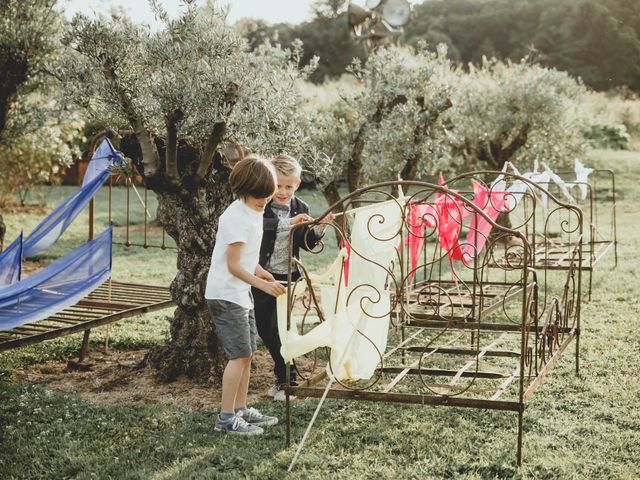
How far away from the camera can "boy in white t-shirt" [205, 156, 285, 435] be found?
4180 millimetres

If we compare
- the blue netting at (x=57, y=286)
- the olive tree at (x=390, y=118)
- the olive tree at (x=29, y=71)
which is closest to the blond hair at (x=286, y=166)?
the blue netting at (x=57, y=286)

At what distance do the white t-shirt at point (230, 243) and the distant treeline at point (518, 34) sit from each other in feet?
91.9

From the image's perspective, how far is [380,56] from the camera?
10039 millimetres

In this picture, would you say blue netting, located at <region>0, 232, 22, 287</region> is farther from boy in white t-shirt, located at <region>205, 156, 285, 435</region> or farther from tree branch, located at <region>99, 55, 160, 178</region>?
A: boy in white t-shirt, located at <region>205, 156, 285, 435</region>

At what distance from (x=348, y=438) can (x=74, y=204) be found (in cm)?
308

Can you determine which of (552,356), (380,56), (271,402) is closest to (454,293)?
(552,356)

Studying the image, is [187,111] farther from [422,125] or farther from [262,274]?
[422,125]

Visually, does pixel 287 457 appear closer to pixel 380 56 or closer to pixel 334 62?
pixel 380 56

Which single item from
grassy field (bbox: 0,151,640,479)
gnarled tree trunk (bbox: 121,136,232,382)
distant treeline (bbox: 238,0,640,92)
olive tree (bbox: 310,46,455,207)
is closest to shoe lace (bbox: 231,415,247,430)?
grassy field (bbox: 0,151,640,479)

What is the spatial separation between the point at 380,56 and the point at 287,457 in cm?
719

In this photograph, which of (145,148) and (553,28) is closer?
(145,148)

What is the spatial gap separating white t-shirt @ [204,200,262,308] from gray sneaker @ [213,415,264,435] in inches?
26.1

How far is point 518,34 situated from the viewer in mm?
36906

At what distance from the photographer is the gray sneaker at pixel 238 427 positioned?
424 centimetres
